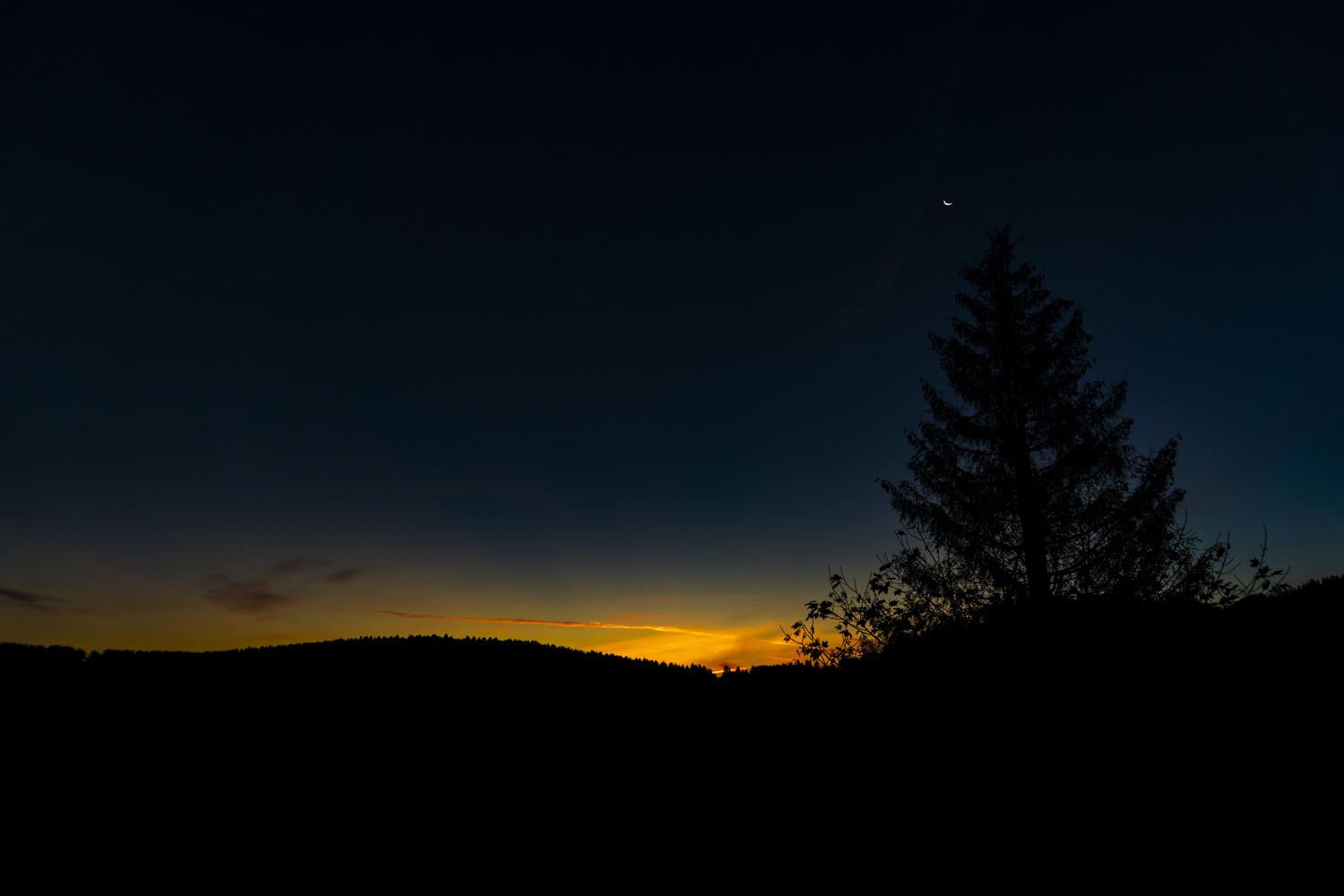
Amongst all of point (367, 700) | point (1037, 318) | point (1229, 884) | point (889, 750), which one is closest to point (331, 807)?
point (367, 700)

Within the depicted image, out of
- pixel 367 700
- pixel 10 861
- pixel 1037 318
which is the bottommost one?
pixel 10 861

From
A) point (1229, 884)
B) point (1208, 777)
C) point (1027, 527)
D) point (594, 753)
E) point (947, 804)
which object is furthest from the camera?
point (1027, 527)

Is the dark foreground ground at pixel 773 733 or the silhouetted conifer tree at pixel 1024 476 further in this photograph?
the silhouetted conifer tree at pixel 1024 476

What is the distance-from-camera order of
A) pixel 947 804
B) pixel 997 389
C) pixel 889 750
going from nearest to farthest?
pixel 947 804 → pixel 889 750 → pixel 997 389

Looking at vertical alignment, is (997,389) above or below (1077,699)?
above

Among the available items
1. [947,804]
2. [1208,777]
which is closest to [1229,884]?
[1208,777]

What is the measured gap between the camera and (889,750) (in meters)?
6.88

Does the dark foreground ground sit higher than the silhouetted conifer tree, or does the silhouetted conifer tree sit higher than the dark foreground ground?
the silhouetted conifer tree

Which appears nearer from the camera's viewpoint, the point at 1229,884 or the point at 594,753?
the point at 1229,884

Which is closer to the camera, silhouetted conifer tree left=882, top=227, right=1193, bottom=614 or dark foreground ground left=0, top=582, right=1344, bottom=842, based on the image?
dark foreground ground left=0, top=582, right=1344, bottom=842

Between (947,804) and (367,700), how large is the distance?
339 inches

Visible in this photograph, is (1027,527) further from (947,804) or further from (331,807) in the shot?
(331,807)

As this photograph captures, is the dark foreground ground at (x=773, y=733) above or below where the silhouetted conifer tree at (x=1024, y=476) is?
below

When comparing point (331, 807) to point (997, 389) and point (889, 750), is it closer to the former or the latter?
point (889, 750)
